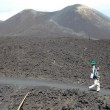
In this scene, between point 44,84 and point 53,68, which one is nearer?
point 44,84

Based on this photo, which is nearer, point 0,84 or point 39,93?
point 39,93

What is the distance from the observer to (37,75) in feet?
104

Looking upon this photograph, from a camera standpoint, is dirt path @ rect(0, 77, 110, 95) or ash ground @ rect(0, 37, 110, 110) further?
dirt path @ rect(0, 77, 110, 95)

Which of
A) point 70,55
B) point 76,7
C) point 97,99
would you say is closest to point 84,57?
point 70,55

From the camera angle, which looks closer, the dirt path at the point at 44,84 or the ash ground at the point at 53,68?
the ash ground at the point at 53,68

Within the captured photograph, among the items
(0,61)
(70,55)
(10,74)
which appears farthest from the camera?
(70,55)

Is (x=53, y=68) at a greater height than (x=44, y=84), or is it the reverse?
(x=44, y=84)

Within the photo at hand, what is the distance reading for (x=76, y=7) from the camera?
105 m

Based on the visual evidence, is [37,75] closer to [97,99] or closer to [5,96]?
[5,96]

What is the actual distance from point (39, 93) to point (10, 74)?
8739 mm

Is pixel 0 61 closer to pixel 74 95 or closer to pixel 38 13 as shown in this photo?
pixel 74 95

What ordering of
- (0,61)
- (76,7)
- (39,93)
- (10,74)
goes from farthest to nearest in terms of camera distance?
(76,7), (0,61), (10,74), (39,93)

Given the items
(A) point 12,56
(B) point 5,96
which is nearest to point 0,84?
(B) point 5,96

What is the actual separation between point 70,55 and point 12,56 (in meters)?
5.43
